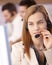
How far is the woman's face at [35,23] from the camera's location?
63cm

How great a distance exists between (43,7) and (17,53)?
10.9 inches

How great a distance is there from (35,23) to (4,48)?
0.20m

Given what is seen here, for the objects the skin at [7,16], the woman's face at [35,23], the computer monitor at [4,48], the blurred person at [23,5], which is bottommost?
the computer monitor at [4,48]

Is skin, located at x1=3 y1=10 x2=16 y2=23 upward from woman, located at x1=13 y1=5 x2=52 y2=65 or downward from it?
upward

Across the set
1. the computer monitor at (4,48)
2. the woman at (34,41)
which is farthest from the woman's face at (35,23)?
the computer monitor at (4,48)

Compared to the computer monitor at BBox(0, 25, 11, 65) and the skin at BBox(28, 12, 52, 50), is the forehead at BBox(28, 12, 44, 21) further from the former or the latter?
the computer monitor at BBox(0, 25, 11, 65)

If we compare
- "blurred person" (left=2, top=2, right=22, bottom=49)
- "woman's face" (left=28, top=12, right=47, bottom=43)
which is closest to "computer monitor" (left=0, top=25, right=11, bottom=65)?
"blurred person" (left=2, top=2, right=22, bottom=49)

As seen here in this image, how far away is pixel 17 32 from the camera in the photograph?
62 centimetres

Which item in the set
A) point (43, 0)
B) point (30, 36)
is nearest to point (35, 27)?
point (30, 36)

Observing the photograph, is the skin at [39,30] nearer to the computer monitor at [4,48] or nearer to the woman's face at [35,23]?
the woman's face at [35,23]

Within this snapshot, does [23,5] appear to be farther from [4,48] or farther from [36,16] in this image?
[4,48]

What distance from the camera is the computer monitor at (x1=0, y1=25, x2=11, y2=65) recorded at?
0.61 meters

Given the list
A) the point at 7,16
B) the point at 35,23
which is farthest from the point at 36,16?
the point at 7,16

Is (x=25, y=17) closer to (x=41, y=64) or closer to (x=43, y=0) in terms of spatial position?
(x=43, y=0)
